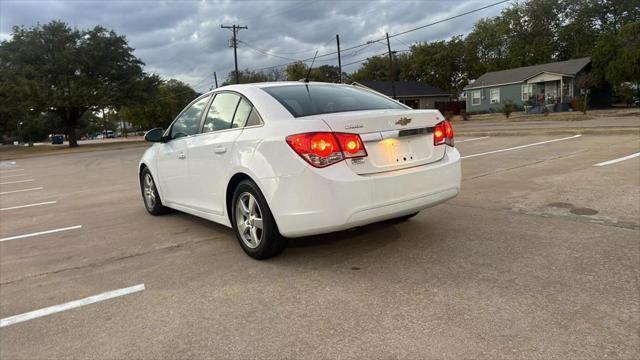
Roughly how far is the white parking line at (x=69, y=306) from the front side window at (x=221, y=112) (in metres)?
1.73

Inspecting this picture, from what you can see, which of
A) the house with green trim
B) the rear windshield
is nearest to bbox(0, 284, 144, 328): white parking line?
the rear windshield

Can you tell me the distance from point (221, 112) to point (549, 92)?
45035mm

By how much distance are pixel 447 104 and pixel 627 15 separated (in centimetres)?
2335

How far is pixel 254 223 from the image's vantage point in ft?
13.7

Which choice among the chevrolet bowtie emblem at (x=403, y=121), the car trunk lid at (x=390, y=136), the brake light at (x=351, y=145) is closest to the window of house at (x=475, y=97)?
the car trunk lid at (x=390, y=136)

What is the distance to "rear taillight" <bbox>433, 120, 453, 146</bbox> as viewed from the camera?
428 centimetres

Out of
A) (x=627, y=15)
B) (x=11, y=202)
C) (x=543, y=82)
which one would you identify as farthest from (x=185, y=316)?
(x=627, y=15)

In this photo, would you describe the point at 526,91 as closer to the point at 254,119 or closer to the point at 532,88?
the point at 532,88

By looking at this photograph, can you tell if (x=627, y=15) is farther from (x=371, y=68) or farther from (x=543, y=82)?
(x=371, y=68)

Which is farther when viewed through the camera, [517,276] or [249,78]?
[249,78]

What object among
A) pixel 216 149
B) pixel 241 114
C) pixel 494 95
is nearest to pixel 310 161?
pixel 241 114

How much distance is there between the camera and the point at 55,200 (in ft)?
30.1

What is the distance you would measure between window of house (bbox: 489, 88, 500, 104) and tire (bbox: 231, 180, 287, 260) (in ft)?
159

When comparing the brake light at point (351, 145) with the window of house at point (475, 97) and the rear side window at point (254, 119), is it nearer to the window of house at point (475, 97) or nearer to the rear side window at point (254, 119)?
the rear side window at point (254, 119)
